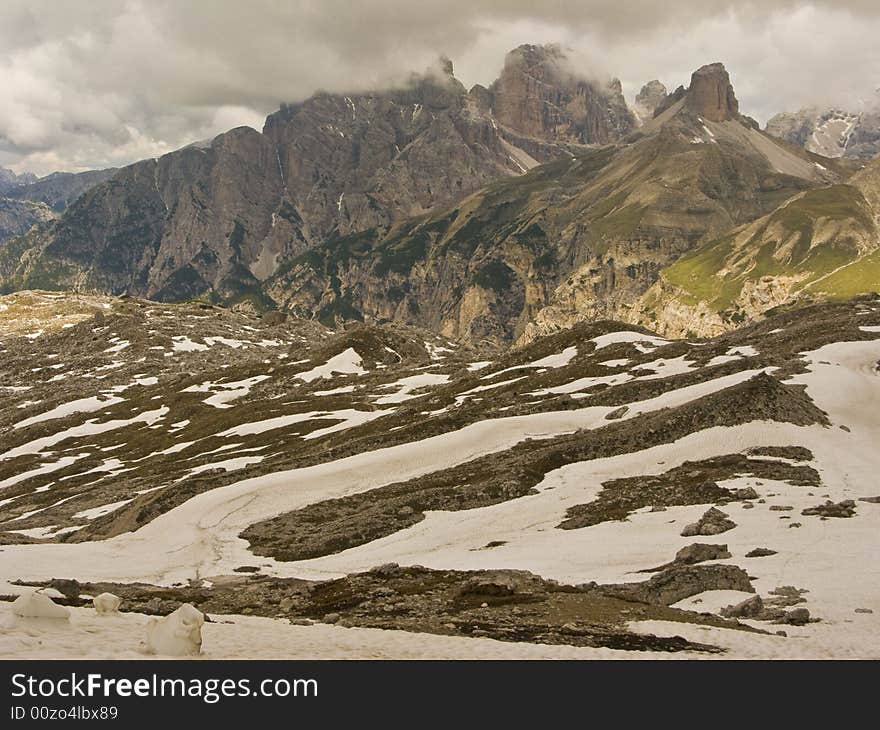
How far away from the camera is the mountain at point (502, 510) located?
28.9 meters

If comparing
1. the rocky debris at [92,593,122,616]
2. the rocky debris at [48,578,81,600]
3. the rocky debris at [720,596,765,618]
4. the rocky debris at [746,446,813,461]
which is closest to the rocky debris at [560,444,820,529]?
the rocky debris at [746,446,813,461]

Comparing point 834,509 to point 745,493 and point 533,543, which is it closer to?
point 745,493

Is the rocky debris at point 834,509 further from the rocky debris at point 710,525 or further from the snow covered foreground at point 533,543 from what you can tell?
the rocky debris at point 710,525

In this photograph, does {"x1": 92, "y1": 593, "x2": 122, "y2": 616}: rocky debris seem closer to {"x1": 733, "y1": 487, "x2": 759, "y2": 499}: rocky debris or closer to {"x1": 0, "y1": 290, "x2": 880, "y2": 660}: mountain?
{"x1": 0, "y1": 290, "x2": 880, "y2": 660}: mountain

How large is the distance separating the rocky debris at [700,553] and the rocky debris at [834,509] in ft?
34.6

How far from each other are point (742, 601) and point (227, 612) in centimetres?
2363

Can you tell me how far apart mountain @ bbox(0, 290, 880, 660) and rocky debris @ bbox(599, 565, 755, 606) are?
139mm

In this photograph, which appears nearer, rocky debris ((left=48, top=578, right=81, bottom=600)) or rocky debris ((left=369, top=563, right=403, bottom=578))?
rocky debris ((left=48, top=578, right=81, bottom=600))

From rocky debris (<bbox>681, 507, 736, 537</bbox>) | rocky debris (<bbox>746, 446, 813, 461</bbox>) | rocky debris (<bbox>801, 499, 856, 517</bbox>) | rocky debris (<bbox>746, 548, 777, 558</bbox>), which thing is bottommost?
rocky debris (<bbox>746, 548, 777, 558</bbox>)

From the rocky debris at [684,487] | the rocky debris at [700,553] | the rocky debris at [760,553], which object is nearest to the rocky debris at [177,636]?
the rocky debris at [700,553]

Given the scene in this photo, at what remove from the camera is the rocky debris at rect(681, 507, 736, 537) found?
4422 cm

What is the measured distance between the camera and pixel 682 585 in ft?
116

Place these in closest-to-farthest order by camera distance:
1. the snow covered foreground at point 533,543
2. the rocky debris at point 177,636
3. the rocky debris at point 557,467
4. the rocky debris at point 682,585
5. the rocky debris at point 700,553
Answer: the rocky debris at point 177,636, the snow covered foreground at point 533,543, the rocky debris at point 682,585, the rocky debris at point 700,553, the rocky debris at point 557,467
